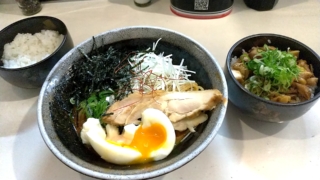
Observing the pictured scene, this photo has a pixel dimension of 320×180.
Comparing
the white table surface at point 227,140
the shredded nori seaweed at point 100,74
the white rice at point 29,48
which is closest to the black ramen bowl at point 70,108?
the shredded nori seaweed at point 100,74

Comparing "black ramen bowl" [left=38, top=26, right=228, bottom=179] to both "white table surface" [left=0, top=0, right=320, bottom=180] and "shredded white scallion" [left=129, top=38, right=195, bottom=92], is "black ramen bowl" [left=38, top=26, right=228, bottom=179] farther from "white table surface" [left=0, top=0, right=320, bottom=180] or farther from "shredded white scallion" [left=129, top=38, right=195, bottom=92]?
"white table surface" [left=0, top=0, right=320, bottom=180]

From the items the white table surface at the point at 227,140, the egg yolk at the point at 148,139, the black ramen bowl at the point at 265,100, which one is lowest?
the white table surface at the point at 227,140

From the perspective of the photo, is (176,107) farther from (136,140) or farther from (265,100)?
(265,100)

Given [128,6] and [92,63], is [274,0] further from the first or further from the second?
[92,63]

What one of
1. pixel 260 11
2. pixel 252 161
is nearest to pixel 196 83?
pixel 252 161

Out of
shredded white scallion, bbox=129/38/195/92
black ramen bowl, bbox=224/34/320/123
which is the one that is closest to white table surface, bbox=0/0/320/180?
black ramen bowl, bbox=224/34/320/123

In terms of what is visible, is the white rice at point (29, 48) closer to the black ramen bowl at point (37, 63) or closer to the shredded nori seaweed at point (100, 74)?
the black ramen bowl at point (37, 63)
